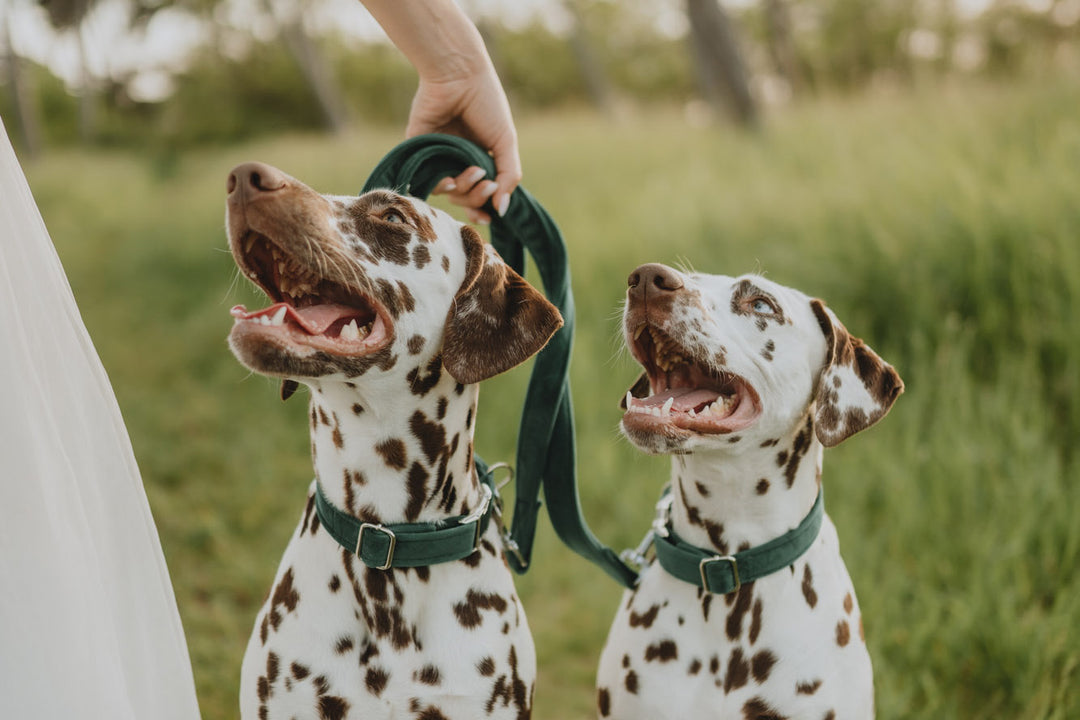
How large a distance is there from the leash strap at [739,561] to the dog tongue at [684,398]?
0.42 metres

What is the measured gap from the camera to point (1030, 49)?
8.45 meters

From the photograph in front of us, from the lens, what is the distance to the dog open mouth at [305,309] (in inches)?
83.1

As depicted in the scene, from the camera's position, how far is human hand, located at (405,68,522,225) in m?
2.93

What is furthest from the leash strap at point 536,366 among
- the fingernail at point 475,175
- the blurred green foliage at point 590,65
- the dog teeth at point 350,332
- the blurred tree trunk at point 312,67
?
the blurred tree trunk at point 312,67

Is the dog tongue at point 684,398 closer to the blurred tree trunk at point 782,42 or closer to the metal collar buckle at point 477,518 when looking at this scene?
the metal collar buckle at point 477,518

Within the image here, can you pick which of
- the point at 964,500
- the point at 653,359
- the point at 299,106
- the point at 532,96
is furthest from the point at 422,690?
the point at 532,96

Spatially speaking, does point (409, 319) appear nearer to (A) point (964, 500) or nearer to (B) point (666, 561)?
(B) point (666, 561)

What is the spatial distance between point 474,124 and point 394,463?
1224mm

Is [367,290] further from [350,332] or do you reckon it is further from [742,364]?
[742,364]

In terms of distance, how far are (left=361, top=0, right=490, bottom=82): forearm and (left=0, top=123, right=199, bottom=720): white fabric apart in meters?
1.11

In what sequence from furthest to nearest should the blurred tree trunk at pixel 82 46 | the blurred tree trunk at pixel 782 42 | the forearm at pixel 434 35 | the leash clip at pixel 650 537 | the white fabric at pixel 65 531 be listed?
the blurred tree trunk at pixel 82 46, the blurred tree trunk at pixel 782 42, the leash clip at pixel 650 537, the forearm at pixel 434 35, the white fabric at pixel 65 531

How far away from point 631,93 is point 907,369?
42.4 m

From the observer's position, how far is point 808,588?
2639 millimetres

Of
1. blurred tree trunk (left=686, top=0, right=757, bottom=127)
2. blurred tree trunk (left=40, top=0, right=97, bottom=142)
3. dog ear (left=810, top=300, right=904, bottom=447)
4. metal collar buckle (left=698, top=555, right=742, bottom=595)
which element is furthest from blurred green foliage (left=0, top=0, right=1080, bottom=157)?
metal collar buckle (left=698, top=555, right=742, bottom=595)
